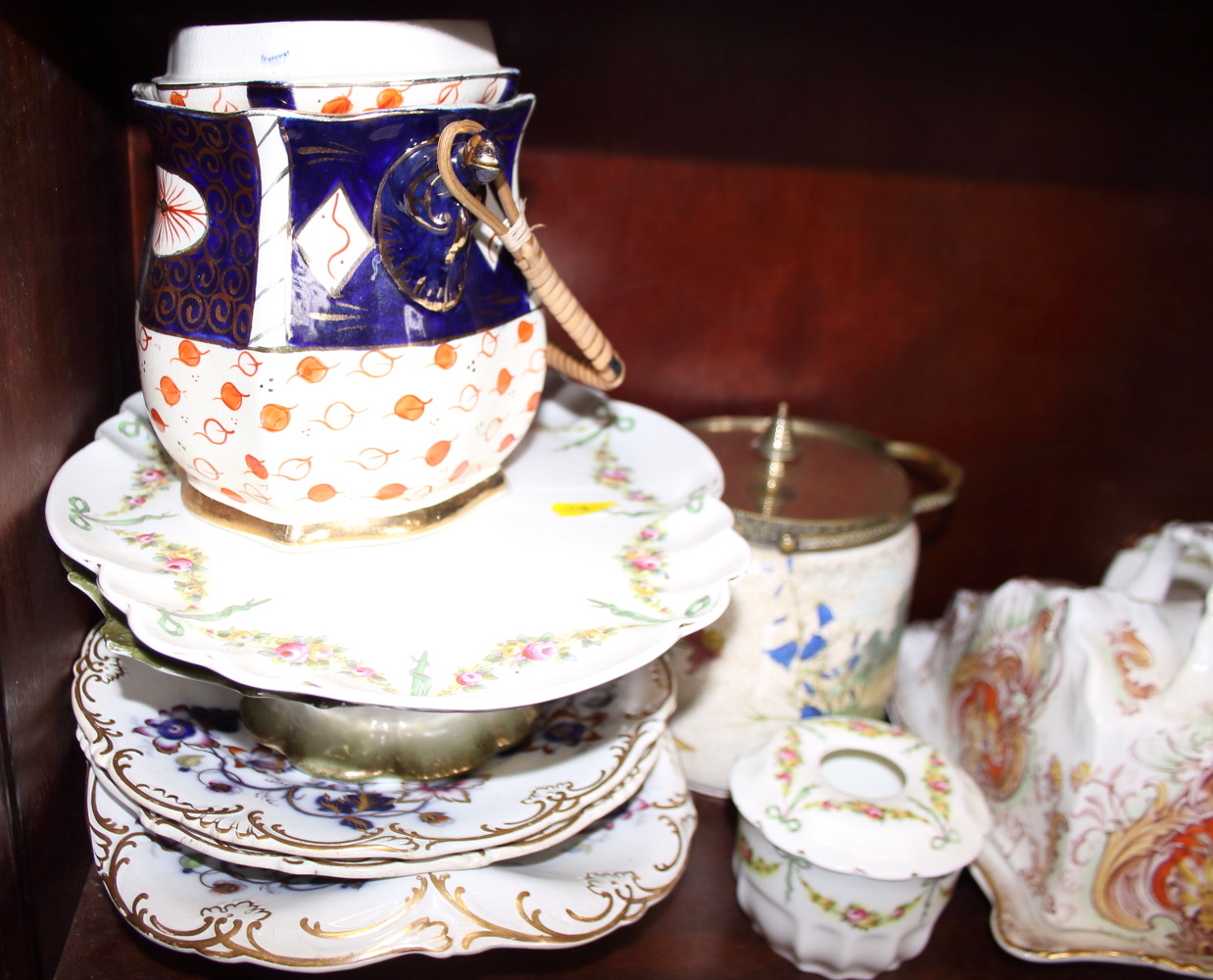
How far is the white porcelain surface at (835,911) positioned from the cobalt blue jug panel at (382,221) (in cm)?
35

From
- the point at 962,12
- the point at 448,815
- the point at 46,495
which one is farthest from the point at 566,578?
the point at 962,12

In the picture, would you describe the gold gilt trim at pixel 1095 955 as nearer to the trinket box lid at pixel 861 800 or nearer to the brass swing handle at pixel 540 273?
the trinket box lid at pixel 861 800

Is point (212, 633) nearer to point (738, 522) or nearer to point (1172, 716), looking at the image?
point (738, 522)

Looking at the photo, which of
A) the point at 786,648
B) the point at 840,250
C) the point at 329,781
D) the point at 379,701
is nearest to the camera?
the point at 379,701

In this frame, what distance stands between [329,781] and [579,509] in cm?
19

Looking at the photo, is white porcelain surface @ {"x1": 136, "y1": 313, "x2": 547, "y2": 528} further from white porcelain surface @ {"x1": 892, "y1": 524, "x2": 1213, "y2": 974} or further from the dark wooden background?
white porcelain surface @ {"x1": 892, "y1": 524, "x2": 1213, "y2": 974}

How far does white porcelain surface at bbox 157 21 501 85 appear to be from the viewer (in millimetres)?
429

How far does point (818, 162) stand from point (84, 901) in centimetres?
67

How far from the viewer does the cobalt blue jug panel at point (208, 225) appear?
43 centimetres

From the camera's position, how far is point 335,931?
47 cm

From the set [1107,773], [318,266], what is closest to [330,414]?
[318,266]

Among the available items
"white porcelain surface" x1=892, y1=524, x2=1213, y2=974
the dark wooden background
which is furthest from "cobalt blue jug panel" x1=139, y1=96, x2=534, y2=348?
"white porcelain surface" x1=892, y1=524, x2=1213, y2=974

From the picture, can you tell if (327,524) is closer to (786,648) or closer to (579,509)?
(579,509)

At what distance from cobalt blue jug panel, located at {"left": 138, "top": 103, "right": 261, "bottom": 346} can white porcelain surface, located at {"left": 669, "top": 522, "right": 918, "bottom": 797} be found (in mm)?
362
